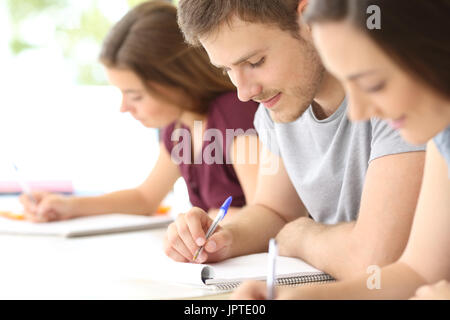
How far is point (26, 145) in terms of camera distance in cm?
380

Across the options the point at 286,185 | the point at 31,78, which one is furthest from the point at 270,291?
the point at 31,78

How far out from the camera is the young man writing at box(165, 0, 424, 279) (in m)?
1.12

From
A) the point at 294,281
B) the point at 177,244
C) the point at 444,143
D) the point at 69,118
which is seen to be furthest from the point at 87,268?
the point at 69,118

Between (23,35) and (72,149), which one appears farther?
(23,35)

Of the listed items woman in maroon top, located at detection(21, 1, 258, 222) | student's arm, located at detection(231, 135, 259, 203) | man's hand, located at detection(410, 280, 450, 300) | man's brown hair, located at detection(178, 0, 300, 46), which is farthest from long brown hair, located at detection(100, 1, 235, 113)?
man's hand, located at detection(410, 280, 450, 300)

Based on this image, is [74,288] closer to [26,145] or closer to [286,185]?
[286,185]

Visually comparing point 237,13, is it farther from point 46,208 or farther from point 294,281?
point 46,208

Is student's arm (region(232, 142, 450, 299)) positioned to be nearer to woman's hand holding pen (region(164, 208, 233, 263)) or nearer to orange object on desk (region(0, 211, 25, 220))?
woman's hand holding pen (region(164, 208, 233, 263))

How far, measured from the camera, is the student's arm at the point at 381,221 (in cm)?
110

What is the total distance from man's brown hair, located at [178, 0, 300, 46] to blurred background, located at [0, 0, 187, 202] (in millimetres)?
2453

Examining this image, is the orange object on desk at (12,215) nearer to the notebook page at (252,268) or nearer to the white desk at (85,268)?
the white desk at (85,268)

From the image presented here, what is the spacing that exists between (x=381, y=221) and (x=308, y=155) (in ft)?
1.27

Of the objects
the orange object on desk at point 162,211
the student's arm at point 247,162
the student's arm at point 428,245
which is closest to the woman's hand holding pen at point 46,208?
the orange object on desk at point 162,211
